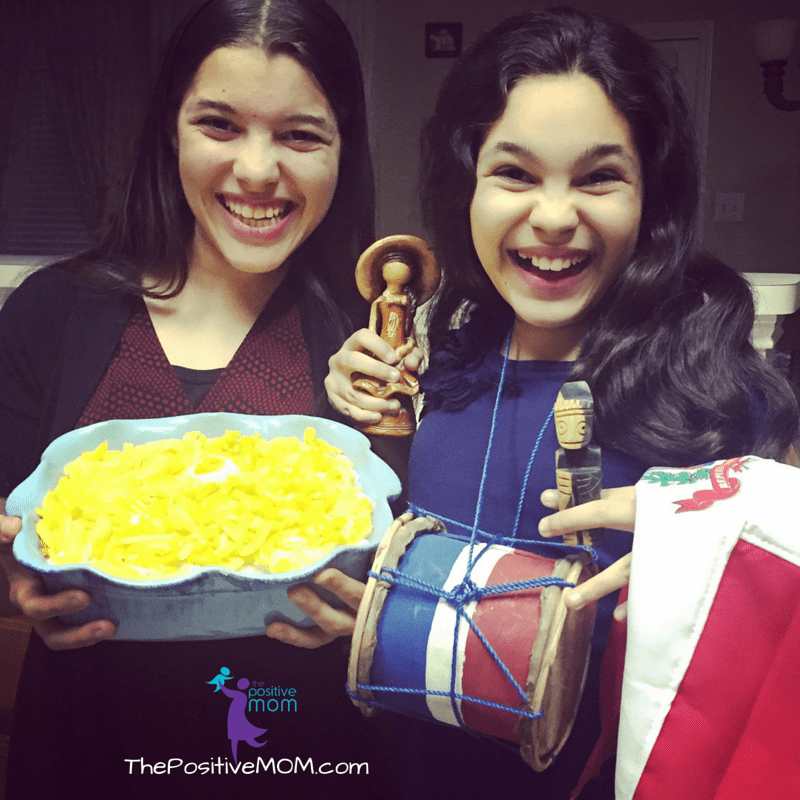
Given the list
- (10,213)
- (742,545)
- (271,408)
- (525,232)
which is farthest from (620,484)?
(10,213)

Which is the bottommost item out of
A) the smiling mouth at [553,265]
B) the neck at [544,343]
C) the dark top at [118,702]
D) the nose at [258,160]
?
the dark top at [118,702]

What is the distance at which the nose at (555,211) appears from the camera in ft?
1.81

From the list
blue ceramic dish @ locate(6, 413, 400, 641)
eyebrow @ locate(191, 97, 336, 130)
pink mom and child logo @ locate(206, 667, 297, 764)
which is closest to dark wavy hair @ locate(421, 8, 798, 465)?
eyebrow @ locate(191, 97, 336, 130)

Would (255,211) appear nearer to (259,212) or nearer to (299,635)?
(259,212)

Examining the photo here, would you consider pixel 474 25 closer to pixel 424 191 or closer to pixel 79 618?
pixel 424 191

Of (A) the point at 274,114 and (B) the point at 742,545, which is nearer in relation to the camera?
(B) the point at 742,545

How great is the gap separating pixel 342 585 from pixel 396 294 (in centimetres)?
25

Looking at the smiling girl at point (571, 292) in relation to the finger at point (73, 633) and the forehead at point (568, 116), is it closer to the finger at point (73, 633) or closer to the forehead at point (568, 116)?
the forehead at point (568, 116)

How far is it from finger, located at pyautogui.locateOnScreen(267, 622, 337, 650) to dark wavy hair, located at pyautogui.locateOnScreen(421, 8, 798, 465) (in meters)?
0.29

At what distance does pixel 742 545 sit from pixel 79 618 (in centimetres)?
52

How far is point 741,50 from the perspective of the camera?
571 millimetres

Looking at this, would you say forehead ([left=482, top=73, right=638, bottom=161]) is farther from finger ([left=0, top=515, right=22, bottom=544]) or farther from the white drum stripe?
finger ([left=0, top=515, right=22, bottom=544])

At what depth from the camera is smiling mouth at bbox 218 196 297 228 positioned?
0.64 metres

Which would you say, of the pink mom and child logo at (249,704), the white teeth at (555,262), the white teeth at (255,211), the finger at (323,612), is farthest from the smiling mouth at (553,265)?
the pink mom and child logo at (249,704)
